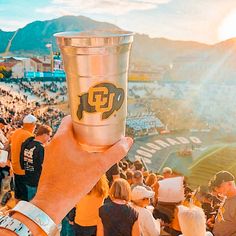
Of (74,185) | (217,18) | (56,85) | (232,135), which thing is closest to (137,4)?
(217,18)

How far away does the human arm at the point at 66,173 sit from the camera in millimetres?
689

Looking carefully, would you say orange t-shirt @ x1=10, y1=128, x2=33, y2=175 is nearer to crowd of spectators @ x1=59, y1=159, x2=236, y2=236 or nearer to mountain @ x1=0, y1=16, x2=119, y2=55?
crowd of spectators @ x1=59, y1=159, x2=236, y2=236

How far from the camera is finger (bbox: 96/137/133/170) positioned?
30.2 inches

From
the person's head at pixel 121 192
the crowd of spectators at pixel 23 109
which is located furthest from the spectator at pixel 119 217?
the crowd of spectators at pixel 23 109

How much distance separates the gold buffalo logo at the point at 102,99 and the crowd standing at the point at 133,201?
109 cm

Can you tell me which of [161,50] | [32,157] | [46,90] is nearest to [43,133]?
[32,157]

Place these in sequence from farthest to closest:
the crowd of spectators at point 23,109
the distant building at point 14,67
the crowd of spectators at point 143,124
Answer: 1. the crowd of spectators at point 143,124
2. the distant building at point 14,67
3. the crowd of spectators at point 23,109

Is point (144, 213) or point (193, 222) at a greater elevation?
point (193, 222)

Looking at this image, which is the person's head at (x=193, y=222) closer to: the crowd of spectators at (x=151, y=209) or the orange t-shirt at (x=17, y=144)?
the crowd of spectators at (x=151, y=209)

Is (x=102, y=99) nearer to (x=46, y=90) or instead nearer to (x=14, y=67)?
(x=14, y=67)

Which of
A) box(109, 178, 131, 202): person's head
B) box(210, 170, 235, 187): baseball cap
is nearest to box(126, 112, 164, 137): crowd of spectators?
box(210, 170, 235, 187): baseball cap

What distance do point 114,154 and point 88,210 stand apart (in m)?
1.41

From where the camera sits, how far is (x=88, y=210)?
83.7 inches

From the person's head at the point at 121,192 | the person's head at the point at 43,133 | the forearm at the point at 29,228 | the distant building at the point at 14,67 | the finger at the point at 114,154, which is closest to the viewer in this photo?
the forearm at the point at 29,228
